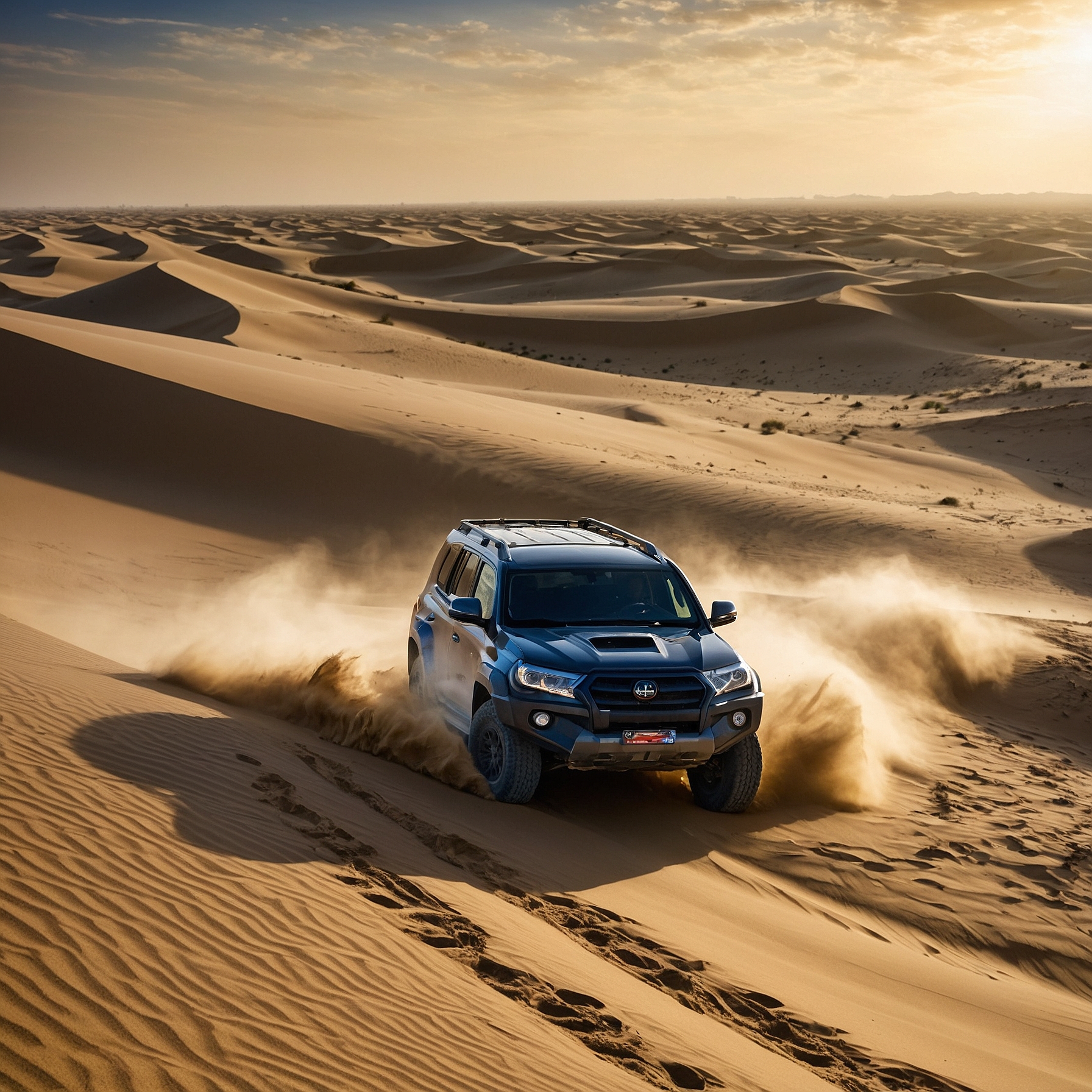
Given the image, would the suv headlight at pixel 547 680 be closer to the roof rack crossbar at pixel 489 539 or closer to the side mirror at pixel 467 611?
the side mirror at pixel 467 611

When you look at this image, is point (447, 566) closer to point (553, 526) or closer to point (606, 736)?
point (553, 526)

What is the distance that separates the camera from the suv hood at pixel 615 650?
24.5 ft

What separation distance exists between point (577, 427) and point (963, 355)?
25.6m

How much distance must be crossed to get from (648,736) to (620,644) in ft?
2.15

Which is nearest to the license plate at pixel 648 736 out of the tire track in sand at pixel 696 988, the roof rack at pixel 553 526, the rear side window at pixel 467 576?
the tire track in sand at pixel 696 988

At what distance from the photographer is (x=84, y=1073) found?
12.3 ft

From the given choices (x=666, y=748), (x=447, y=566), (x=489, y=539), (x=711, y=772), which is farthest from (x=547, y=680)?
(x=447, y=566)

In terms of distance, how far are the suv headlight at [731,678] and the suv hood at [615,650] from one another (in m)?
0.04

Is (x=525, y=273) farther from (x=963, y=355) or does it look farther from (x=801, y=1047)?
(x=801, y=1047)

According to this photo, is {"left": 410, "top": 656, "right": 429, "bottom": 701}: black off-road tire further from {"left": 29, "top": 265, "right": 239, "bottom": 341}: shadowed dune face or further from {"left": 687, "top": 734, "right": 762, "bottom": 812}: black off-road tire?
{"left": 29, "top": 265, "right": 239, "bottom": 341}: shadowed dune face

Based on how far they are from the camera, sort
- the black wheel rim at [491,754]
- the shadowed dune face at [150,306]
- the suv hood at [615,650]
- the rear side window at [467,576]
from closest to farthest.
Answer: the suv hood at [615,650] → the black wheel rim at [491,754] → the rear side window at [467,576] → the shadowed dune face at [150,306]

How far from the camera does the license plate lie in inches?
290

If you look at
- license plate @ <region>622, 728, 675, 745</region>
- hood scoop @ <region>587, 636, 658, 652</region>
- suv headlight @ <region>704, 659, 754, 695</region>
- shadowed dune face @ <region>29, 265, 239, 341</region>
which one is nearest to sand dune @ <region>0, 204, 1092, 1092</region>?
license plate @ <region>622, 728, 675, 745</region>

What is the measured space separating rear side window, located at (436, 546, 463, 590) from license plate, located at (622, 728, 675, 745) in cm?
267
